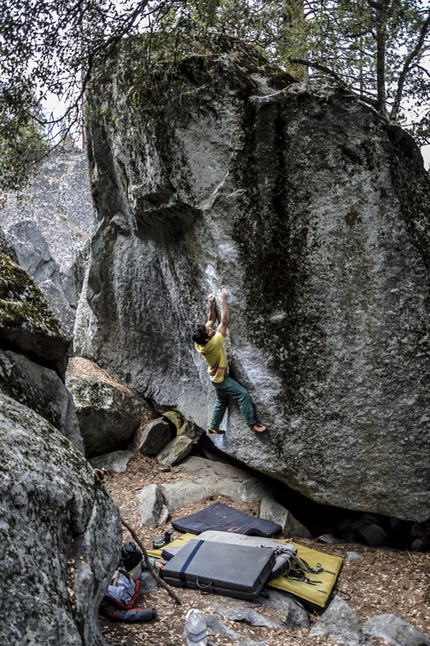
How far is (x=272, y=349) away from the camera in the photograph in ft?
26.1

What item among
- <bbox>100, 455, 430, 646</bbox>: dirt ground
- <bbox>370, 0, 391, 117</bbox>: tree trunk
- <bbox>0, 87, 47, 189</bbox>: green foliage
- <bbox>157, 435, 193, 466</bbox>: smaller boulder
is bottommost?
<bbox>100, 455, 430, 646</bbox>: dirt ground

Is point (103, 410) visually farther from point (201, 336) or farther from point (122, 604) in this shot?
point (122, 604)

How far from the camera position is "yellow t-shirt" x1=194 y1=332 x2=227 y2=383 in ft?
26.1

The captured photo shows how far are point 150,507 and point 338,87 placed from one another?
7.03m

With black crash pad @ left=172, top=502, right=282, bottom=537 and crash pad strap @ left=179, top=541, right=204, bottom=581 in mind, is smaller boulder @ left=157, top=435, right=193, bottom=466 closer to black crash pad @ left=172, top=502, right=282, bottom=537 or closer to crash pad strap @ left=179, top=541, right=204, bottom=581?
black crash pad @ left=172, top=502, right=282, bottom=537

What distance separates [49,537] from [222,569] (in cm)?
340

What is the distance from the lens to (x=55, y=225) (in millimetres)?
21047

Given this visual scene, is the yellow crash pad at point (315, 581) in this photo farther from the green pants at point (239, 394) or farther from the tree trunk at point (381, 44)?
the tree trunk at point (381, 44)

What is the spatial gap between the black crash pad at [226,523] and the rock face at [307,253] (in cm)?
78

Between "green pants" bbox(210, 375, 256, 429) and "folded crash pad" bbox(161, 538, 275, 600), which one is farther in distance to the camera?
"green pants" bbox(210, 375, 256, 429)

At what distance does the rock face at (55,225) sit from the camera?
1859 centimetres

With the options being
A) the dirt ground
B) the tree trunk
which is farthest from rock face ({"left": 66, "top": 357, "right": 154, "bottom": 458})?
the tree trunk

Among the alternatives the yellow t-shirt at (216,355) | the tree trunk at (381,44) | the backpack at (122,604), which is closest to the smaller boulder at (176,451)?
the yellow t-shirt at (216,355)

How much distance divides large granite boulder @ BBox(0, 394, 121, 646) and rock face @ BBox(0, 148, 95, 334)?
1307 cm
